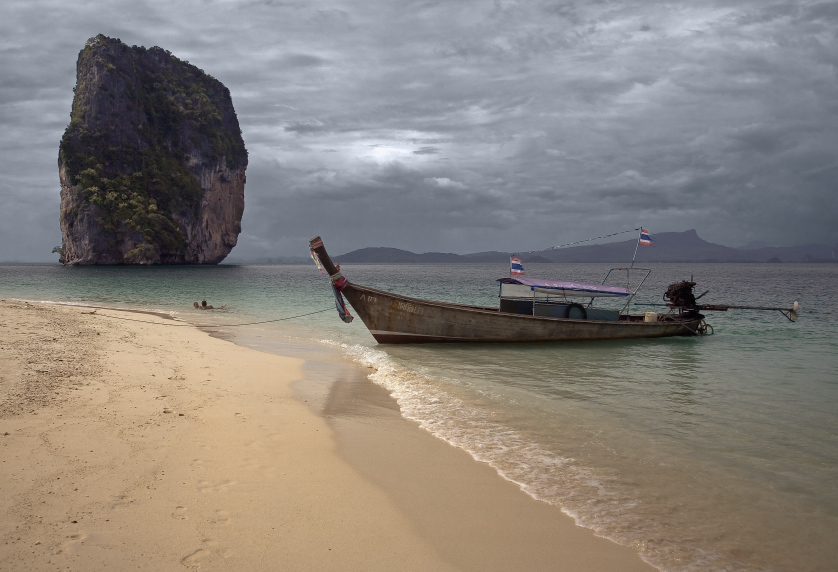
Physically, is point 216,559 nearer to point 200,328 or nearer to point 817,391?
point 817,391

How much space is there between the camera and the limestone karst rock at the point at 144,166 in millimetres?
84625

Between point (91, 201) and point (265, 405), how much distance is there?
90.8 meters

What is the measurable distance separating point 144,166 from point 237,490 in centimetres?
9999

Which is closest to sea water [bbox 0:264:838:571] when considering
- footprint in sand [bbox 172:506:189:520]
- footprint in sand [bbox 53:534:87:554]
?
footprint in sand [bbox 172:506:189:520]

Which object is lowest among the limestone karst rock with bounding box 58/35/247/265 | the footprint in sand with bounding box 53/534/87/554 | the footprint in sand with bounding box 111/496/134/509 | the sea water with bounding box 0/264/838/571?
the sea water with bounding box 0/264/838/571

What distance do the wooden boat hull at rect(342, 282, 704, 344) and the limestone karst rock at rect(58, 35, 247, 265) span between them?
81.5 m

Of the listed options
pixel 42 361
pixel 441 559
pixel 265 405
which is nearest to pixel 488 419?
pixel 265 405

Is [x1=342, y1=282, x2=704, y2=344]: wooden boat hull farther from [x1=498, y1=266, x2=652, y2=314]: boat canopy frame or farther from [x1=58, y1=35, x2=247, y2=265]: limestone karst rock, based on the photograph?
[x1=58, y1=35, x2=247, y2=265]: limestone karst rock

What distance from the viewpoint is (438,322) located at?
15422 millimetres

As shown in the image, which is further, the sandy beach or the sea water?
the sea water

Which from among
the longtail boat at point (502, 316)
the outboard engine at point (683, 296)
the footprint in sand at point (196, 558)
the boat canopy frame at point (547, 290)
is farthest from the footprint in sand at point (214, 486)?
the outboard engine at point (683, 296)

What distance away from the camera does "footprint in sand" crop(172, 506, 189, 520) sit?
3.84 metres

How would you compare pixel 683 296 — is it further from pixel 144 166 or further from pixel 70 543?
pixel 144 166

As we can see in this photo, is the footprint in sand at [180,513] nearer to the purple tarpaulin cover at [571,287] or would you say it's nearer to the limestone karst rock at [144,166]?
the purple tarpaulin cover at [571,287]
